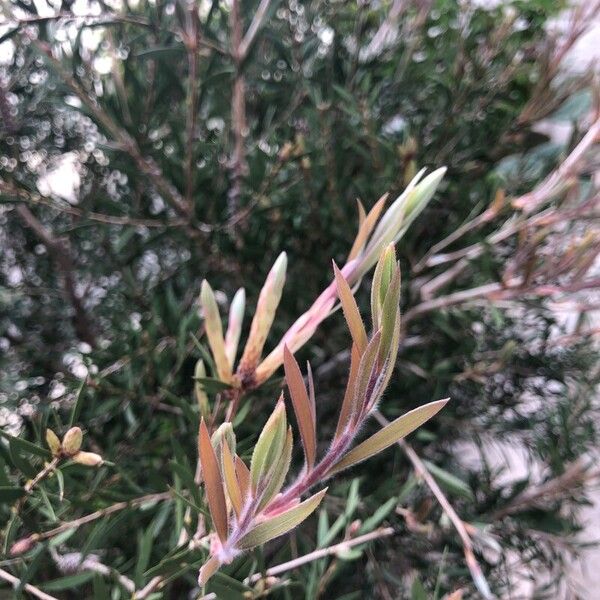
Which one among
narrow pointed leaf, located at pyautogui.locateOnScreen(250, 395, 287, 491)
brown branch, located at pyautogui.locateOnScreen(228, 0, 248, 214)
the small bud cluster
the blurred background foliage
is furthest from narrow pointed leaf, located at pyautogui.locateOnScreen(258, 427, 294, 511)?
brown branch, located at pyautogui.locateOnScreen(228, 0, 248, 214)

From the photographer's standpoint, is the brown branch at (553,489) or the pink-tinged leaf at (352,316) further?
the brown branch at (553,489)

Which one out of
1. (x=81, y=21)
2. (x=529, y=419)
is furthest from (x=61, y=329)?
(x=529, y=419)

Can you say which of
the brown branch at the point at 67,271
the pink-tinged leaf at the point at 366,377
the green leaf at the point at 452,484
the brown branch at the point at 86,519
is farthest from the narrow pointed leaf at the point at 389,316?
the brown branch at the point at 67,271

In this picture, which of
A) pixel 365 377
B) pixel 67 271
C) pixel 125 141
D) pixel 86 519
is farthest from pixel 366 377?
pixel 67 271

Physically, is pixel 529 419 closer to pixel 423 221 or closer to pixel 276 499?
pixel 423 221

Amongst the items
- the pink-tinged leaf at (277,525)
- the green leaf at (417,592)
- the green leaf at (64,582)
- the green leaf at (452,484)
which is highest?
the pink-tinged leaf at (277,525)

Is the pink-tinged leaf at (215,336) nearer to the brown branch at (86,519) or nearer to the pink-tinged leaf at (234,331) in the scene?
the pink-tinged leaf at (234,331)
